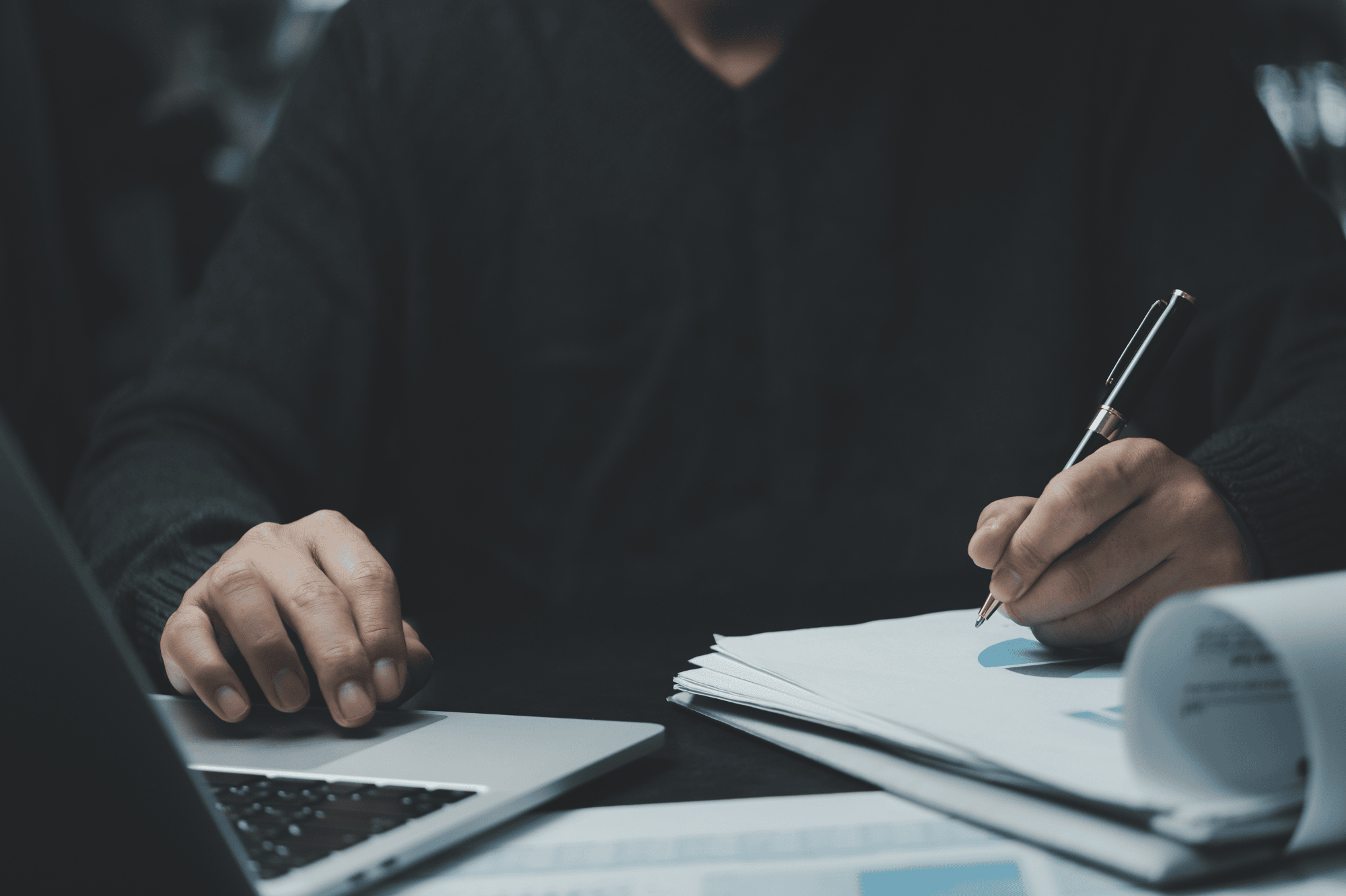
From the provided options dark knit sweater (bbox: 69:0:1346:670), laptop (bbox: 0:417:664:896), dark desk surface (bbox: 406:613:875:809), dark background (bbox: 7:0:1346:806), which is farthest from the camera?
dark knit sweater (bbox: 69:0:1346:670)

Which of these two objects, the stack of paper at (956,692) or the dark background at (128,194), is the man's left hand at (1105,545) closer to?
the stack of paper at (956,692)

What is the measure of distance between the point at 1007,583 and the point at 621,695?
21cm

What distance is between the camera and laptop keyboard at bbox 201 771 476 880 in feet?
1.03

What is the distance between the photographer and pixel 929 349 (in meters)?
1.01

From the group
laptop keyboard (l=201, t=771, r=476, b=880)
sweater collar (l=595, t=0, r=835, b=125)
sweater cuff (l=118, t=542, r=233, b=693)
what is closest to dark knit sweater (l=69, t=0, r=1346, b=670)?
sweater collar (l=595, t=0, r=835, b=125)

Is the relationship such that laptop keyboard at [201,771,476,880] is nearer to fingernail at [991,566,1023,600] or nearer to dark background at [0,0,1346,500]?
fingernail at [991,566,1023,600]

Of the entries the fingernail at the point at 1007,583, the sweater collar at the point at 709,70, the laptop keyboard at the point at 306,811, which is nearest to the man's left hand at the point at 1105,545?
the fingernail at the point at 1007,583

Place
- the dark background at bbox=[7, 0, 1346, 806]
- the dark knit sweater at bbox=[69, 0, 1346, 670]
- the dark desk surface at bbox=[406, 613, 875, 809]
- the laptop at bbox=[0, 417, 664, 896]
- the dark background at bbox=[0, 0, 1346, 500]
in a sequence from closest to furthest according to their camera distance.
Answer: the laptop at bbox=[0, 417, 664, 896]
the dark desk surface at bbox=[406, 613, 875, 809]
the dark background at bbox=[7, 0, 1346, 806]
the dark knit sweater at bbox=[69, 0, 1346, 670]
the dark background at bbox=[0, 0, 1346, 500]

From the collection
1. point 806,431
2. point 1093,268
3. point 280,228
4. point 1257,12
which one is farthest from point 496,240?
point 1257,12

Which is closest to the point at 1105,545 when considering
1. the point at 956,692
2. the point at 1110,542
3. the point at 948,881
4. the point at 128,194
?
the point at 1110,542

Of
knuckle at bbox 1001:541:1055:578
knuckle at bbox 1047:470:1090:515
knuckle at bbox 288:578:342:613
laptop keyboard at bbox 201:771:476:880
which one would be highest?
knuckle at bbox 288:578:342:613

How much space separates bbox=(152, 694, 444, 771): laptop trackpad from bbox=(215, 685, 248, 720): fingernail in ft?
0.04

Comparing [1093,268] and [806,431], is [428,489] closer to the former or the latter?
[806,431]

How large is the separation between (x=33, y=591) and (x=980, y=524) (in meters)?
0.36
